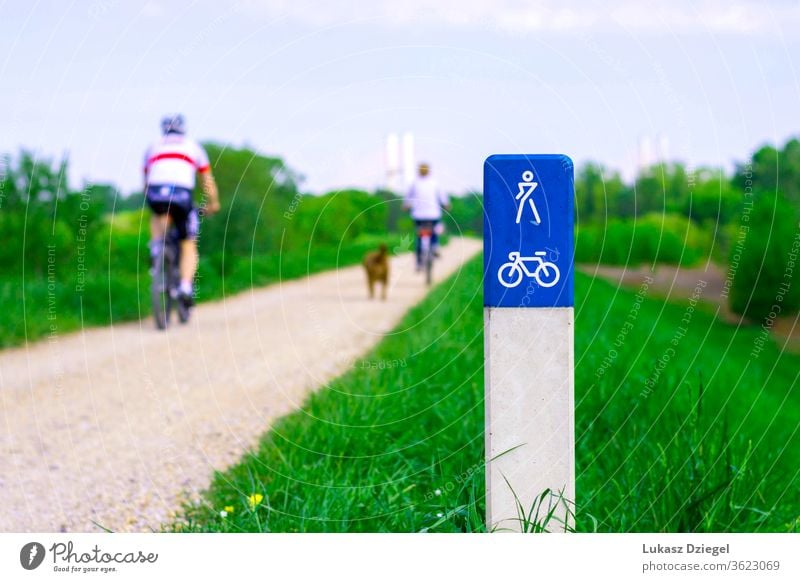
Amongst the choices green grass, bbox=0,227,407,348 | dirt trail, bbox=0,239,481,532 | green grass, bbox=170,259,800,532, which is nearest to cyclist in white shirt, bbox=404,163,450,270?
green grass, bbox=0,227,407,348

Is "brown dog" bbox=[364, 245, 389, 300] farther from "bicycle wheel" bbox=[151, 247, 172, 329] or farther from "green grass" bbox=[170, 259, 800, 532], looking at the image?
"green grass" bbox=[170, 259, 800, 532]

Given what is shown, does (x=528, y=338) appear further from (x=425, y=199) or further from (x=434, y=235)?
(x=434, y=235)

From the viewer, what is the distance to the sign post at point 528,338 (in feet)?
8.64

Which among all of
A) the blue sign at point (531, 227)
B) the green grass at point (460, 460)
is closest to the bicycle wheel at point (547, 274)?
the blue sign at point (531, 227)

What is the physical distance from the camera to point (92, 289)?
9.76m

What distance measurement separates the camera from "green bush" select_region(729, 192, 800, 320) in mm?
11914

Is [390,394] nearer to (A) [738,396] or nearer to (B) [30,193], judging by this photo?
(A) [738,396]

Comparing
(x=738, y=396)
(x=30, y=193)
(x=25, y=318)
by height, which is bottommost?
(x=738, y=396)

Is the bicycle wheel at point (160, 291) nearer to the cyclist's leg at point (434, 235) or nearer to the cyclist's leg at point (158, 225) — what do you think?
the cyclist's leg at point (158, 225)

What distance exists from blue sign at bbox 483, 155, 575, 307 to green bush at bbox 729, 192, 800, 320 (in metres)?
9.49

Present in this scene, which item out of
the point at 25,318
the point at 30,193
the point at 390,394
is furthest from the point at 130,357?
the point at 30,193

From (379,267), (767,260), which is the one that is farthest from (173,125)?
(767,260)

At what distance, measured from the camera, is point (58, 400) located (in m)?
5.83

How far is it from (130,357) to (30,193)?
437 cm
